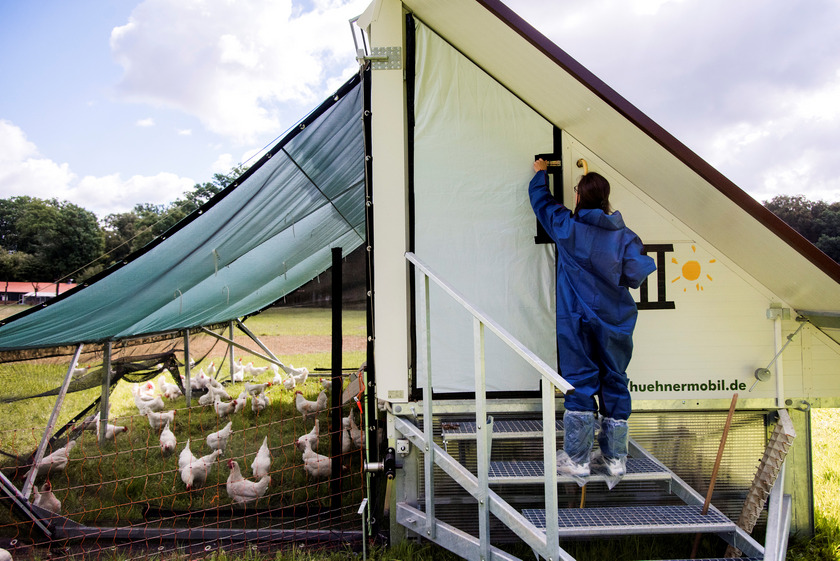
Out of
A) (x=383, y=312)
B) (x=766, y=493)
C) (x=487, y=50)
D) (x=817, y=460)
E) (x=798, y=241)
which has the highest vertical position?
(x=487, y=50)

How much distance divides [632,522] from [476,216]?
189cm

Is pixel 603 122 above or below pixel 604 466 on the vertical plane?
above

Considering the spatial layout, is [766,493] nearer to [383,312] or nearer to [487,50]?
[383,312]

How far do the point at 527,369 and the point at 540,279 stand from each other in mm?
Result: 572

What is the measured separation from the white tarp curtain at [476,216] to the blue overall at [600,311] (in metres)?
0.46

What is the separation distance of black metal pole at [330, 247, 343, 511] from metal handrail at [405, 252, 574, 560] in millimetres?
1392

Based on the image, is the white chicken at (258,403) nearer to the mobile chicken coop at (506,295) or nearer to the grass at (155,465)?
the grass at (155,465)

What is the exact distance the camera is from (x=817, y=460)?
503 cm

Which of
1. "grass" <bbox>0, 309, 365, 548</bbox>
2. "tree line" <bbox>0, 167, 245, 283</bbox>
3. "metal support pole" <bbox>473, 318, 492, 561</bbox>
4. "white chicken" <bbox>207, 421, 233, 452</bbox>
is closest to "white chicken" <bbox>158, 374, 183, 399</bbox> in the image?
"grass" <bbox>0, 309, 365, 548</bbox>

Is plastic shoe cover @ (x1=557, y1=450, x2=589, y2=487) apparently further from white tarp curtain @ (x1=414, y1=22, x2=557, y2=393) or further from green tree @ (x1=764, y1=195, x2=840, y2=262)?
green tree @ (x1=764, y1=195, x2=840, y2=262)

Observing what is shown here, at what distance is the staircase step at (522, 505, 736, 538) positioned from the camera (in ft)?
8.13

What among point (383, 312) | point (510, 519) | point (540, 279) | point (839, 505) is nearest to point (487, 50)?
point (540, 279)

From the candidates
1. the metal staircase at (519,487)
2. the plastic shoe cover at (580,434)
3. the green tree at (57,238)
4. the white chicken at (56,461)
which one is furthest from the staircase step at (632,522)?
the green tree at (57,238)

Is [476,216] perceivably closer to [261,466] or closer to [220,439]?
[261,466]
